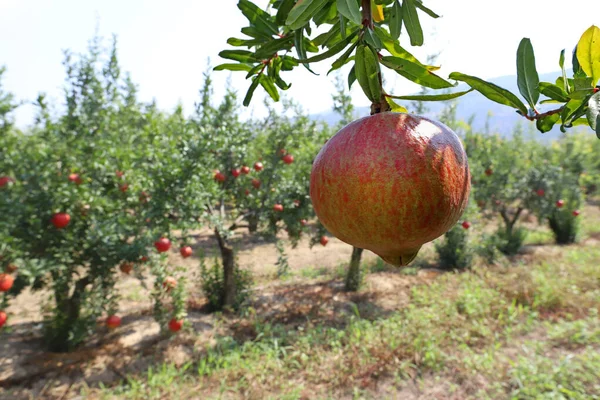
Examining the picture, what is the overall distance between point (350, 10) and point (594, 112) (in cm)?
33

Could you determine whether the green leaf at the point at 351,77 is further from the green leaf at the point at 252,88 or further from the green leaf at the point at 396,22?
the green leaf at the point at 252,88

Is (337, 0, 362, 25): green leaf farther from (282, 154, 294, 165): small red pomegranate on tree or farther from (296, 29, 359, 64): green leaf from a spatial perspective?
(282, 154, 294, 165): small red pomegranate on tree

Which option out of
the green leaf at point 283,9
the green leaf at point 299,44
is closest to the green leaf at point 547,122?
the green leaf at point 299,44

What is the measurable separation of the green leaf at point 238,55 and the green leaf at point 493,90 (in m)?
0.43

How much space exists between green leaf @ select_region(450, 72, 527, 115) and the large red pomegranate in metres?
0.08

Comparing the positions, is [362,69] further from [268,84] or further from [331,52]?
[268,84]

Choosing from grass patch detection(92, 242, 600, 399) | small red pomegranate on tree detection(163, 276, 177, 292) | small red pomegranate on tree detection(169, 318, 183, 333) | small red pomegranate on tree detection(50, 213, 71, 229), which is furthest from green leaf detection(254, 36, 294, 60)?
small red pomegranate on tree detection(169, 318, 183, 333)

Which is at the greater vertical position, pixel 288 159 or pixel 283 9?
pixel 288 159

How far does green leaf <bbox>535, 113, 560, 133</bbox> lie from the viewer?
545 millimetres

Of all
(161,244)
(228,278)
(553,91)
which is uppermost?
(553,91)

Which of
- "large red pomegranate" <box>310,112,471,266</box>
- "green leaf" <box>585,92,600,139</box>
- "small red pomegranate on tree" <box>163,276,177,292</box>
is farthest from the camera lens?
"small red pomegranate on tree" <box>163,276,177,292</box>

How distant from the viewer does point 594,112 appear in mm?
438

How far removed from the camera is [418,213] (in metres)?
0.53

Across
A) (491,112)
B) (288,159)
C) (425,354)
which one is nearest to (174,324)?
(288,159)
